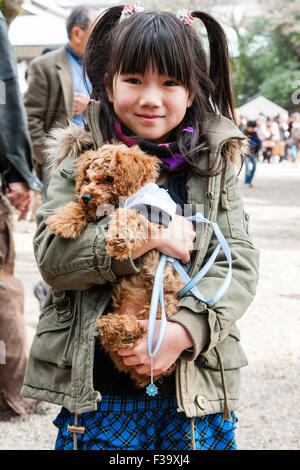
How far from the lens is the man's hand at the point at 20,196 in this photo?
3.41 meters

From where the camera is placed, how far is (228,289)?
1.75 meters

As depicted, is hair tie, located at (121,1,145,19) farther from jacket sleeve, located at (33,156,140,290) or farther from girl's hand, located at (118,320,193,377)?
girl's hand, located at (118,320,193,377)

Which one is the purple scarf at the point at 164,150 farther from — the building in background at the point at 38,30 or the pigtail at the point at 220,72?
the building in background at the point at 38,30

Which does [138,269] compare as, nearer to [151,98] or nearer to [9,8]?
[151,98]

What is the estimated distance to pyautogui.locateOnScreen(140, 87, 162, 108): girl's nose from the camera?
176 centimetres

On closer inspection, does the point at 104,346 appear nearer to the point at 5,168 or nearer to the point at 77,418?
the point at 77,418

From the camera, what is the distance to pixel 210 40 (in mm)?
2133

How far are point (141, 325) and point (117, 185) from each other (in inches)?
16.1

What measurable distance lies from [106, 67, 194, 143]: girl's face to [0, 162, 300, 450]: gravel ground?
2.14 m

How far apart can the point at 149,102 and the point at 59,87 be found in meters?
3.10

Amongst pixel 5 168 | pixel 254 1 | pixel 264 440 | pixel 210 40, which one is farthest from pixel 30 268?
pixel 254 1

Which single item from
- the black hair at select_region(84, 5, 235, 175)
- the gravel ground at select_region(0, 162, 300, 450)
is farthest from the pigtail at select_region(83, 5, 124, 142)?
the gravel ground at select_region(0, 162, 300, 450)

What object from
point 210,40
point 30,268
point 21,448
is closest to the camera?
point 210,40

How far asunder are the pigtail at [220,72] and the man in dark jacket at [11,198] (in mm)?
1494
